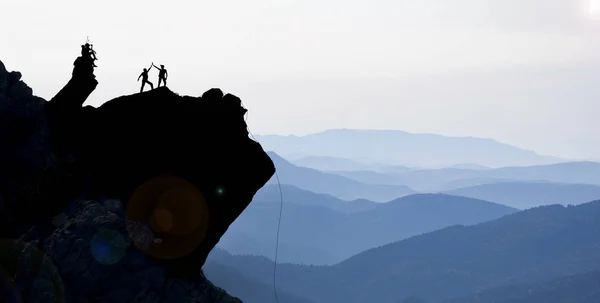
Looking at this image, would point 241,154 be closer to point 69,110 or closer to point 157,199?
point 157,199

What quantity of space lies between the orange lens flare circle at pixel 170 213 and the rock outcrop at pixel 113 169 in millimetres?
426

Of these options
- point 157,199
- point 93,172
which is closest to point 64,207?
point 93,172

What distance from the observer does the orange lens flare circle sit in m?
32.8

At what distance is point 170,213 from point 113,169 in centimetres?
423

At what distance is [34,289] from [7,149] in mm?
8769

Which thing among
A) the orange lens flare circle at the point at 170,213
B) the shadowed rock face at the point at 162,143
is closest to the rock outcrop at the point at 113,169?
the shadowed rock face at the point at 162,143

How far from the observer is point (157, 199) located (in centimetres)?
3328

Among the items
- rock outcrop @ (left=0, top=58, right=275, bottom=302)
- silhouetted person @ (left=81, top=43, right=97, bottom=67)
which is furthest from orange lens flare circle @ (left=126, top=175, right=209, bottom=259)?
silhouetted person @ (left=81, top=43, right=97, bottom=67)

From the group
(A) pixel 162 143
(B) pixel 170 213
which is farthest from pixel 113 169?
(B) pixel 170 213

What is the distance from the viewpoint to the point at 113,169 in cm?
3400

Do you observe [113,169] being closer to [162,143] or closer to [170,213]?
[162,143]

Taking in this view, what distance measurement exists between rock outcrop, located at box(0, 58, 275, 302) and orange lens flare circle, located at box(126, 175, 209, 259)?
1.40 ft

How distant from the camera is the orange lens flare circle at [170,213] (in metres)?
32.8

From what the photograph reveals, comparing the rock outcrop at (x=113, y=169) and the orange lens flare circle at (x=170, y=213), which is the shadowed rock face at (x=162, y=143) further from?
the orange lens flare circle at (x=170, y=213)
